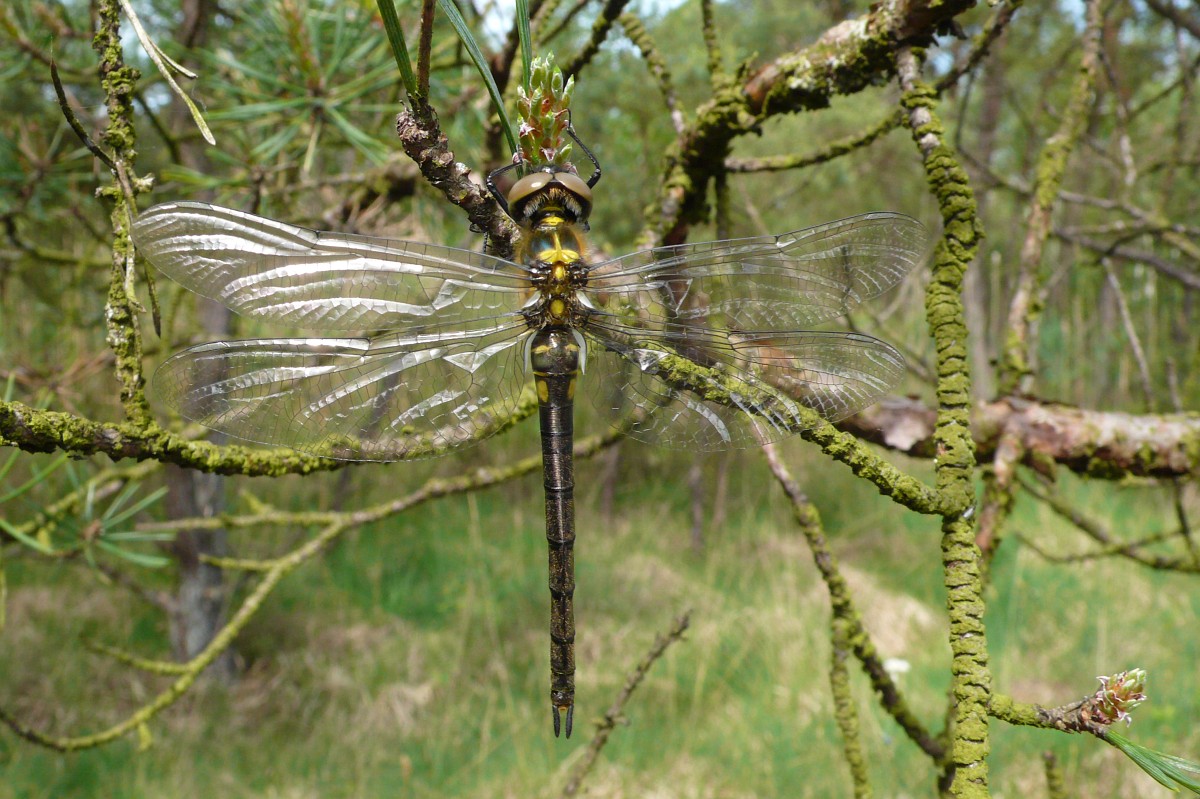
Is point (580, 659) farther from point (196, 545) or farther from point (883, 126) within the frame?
point (883, 126)

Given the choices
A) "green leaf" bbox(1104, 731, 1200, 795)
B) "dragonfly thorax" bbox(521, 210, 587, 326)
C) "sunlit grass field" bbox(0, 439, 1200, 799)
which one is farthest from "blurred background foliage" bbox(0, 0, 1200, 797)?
"green leaf" bbox(1104, 731, 1200, 795)

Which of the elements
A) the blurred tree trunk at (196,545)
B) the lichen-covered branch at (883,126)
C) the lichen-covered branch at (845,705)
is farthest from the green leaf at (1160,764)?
the blurred tree trunk at (196,545)

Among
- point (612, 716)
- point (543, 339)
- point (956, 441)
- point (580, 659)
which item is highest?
point (543, 339)

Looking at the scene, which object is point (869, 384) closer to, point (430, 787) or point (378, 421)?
point (378, 421)

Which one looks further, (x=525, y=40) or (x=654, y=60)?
(x=654, y=60)

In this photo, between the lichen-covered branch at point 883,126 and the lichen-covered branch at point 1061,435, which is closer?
the lichen-covered branch at point 883,126

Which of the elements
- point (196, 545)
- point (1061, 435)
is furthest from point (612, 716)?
point (196, 545)

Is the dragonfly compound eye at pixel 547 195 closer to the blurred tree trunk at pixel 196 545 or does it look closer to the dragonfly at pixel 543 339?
the dragonfly at pixel 543 339
